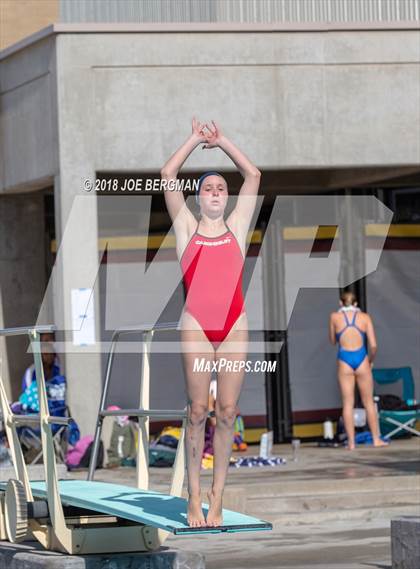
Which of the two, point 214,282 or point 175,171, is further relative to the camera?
point 175,171

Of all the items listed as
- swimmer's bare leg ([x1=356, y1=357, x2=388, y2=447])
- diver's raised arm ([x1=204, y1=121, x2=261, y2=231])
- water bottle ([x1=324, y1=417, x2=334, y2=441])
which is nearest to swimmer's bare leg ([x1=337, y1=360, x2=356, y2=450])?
swimmer's bare leg ([x1=356, y1=357, x2=388, y2=447])

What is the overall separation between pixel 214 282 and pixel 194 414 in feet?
2.19

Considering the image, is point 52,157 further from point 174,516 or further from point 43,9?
point 174,516

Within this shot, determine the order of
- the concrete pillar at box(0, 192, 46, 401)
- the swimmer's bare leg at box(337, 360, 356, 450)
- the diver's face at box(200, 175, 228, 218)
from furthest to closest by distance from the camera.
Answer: the concrete pillar at box(0, 192, 46, 401) < the swimmer's bare leg at box(337, 360, 356, 450) < the diver's face at box(200, 175, 228, 218)

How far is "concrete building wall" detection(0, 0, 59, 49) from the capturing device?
19.8 metres

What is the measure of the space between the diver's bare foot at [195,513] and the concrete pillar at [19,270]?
12.4 m

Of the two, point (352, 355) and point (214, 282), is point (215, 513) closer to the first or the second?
point (214, 282)

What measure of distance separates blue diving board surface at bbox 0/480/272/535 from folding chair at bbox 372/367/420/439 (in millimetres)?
9589

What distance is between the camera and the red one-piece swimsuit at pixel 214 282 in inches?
265

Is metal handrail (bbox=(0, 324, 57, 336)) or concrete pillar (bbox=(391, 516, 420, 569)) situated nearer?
concrete pillar (bbox=(391, 516, 420, 569))

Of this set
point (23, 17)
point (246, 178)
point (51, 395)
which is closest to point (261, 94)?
point (51, 395)

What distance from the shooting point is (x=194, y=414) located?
691cm

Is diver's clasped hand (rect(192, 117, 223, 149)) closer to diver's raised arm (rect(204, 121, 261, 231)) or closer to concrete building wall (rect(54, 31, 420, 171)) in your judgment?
diver's raised arm (rect(204, 121, 261, 231))

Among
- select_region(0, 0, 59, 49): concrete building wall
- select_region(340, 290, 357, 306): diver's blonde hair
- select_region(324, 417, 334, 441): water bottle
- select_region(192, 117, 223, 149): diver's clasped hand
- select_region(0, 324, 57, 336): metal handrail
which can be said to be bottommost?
select_region(324, 417, 334, 441): water bottle
